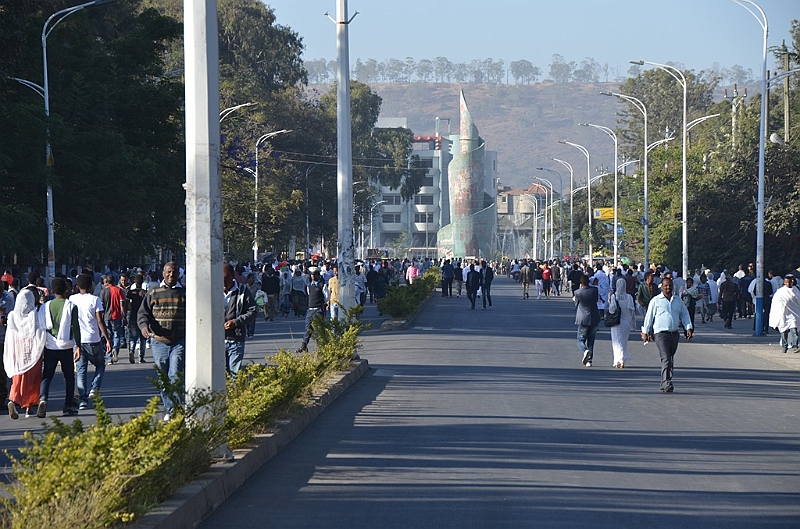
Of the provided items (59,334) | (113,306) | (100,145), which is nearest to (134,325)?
(113,306)

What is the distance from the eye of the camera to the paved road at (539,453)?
26.6ft

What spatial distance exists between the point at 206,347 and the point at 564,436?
4053 millimetres

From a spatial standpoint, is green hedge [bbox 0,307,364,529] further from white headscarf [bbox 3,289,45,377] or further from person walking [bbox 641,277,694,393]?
person walking [bbox 641,277,694,393]

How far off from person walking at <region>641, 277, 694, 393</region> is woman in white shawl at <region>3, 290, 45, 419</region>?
27.0ft

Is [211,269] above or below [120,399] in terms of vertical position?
above

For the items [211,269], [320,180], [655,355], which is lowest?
[655,355]

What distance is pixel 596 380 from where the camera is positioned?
18141mm

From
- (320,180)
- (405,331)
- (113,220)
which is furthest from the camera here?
(320,180)

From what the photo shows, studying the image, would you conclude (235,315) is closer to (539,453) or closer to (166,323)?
(166,323)

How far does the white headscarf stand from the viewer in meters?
13.6

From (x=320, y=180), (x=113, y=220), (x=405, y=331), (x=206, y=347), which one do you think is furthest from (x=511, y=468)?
(x=320, y=180)

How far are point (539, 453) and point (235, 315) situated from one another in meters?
4.70

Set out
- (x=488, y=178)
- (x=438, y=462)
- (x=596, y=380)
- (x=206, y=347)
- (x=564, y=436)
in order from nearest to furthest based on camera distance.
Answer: (x=206, y=347), (x=438, y=462), (x=564, y=436), (x=596, y=380), (x=488, y=178)

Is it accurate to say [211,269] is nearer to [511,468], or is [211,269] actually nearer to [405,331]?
[511,468]
